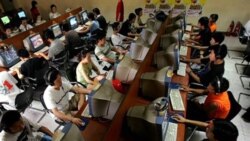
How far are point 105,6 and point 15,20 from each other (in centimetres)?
314

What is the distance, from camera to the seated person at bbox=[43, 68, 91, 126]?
2.12m

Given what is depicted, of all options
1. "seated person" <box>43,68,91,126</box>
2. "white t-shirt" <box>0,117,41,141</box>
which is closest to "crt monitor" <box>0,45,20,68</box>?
"seated person" <box>43,68,91,126</box>

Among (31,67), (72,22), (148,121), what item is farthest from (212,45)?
(72,22)

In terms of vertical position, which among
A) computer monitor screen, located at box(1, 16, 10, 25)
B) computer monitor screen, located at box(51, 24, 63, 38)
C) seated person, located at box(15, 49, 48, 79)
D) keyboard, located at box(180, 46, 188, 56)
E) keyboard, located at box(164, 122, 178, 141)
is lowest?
keyboard, located at box(164, 122, 178, 141)

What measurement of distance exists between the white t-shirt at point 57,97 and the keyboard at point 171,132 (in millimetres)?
1274

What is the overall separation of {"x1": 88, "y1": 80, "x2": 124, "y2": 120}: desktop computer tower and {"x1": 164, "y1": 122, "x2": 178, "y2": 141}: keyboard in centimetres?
58

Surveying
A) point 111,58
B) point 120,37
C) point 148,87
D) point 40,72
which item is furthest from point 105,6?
point 148,87

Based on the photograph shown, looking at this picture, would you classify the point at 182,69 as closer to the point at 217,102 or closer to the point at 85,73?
the point at 217,102

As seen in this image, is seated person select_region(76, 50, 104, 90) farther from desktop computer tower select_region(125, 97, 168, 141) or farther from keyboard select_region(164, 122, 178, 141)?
keyboard select_region(164, 122, 178, 141)

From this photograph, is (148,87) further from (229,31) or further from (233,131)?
(229,31)

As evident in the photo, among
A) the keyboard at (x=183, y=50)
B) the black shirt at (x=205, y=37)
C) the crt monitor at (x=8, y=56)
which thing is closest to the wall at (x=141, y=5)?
the black shirt at (x=205, y=37)

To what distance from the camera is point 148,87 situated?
2.25 metres

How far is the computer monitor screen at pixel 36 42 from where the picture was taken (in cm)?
419

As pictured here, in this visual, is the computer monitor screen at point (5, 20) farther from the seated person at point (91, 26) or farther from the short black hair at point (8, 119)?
the short black hair at point (8, 119)
